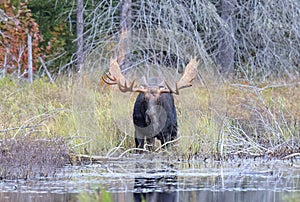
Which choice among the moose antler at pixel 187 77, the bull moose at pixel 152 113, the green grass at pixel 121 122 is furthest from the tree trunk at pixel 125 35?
the bull moose at pixel 152 113

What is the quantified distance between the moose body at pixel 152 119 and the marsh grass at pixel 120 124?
0.24m

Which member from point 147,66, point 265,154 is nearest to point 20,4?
point 147,66

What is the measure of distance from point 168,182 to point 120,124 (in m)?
3.35

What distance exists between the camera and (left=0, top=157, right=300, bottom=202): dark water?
9383 mm

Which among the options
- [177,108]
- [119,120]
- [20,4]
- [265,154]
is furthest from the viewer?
[20,4]

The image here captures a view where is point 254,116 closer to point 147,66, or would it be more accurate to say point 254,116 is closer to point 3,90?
point 147,66

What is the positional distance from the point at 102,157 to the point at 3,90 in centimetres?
465

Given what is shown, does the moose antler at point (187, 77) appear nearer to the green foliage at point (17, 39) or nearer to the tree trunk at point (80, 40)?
the tree trunk at point (80, 40)

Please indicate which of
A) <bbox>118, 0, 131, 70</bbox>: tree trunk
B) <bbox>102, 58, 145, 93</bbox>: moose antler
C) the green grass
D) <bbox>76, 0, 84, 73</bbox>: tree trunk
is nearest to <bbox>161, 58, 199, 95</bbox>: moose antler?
the green grass

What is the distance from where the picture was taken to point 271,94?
1764cm

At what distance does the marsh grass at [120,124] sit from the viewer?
12500 mm

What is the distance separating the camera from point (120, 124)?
1359 cm

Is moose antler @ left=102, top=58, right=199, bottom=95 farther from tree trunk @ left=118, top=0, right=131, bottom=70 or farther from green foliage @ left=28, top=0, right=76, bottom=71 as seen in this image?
green foliage @ left=28, top=0, right=76, bottom=71

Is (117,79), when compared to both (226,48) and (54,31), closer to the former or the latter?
(226,48)
